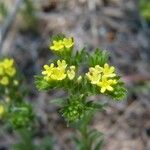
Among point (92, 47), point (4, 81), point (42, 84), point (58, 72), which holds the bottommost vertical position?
point (92, 47)

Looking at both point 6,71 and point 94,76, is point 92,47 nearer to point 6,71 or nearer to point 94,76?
point 6,71

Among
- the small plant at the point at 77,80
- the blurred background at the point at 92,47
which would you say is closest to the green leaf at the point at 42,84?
the small plant at the point at 77,80

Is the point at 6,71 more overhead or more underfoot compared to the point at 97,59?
more underfoot

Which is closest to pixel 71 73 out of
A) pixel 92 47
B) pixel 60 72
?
Answer: pixel 60 72

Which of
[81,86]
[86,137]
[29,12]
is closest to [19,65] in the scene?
[29,12]

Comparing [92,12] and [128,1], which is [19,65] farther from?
[128,1]

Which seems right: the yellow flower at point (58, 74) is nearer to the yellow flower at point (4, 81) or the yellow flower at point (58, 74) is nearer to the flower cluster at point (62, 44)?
the flower cluster at point (62, 44)

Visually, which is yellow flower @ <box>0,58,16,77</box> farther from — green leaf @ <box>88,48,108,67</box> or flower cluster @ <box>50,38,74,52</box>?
green leaf @ <box>88,48,108,67</box>
